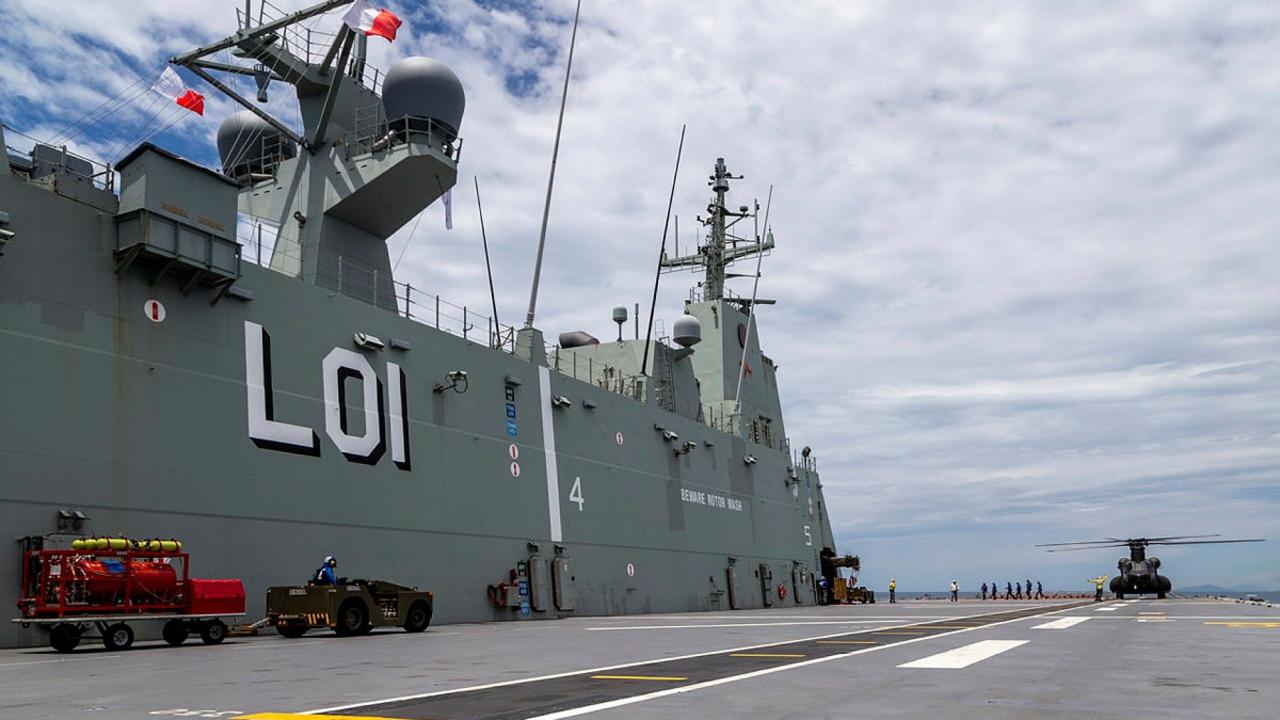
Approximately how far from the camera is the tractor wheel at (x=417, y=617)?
17.2 meters

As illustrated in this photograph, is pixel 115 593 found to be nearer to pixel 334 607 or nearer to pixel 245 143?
pixel 334 607

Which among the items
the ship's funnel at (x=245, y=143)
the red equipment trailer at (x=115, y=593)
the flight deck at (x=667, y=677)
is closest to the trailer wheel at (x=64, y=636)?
the red equipment trailer at (x=115, y=593)

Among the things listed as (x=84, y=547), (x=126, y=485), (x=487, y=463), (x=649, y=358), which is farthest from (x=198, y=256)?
(x=649, y=358)

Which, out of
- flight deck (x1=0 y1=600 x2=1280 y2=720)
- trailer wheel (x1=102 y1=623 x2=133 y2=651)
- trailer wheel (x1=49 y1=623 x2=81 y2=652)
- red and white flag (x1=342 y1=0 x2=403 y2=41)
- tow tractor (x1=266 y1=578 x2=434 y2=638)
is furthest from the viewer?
red and white flag (x1=342 y1=0 x2=403 y2=41)

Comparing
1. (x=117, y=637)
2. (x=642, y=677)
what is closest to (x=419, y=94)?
(x=117, y=637)

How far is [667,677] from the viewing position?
8.77 meters

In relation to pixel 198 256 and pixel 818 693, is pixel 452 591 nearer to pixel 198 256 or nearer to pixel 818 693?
pixel 198 256

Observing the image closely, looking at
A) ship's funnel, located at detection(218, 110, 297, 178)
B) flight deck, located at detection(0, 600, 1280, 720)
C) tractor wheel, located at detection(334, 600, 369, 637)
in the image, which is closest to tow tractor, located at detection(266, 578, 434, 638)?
tractor wheel, located at detection(334, 600, 369, 637)

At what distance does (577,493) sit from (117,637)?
14.2 meters

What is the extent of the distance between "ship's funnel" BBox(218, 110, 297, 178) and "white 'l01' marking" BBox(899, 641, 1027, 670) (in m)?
19.7

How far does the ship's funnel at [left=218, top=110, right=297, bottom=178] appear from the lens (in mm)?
24516

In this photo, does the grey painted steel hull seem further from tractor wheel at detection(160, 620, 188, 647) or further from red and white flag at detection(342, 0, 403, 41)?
red and white flag at detection(342, 0, 403, 41)

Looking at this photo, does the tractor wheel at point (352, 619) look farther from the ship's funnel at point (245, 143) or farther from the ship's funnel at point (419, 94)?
the ship's funnel at point (245, 143)

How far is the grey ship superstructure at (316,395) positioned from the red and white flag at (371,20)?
211cm
